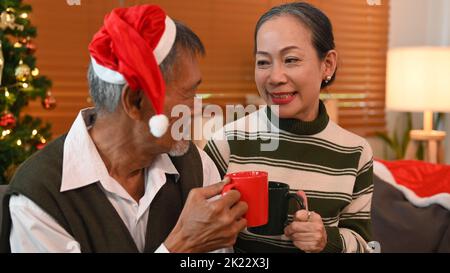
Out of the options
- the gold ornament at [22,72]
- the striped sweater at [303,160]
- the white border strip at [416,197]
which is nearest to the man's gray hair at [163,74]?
the striped sweater at [303,160]

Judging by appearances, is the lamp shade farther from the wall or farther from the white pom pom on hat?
the white pom pom on hat

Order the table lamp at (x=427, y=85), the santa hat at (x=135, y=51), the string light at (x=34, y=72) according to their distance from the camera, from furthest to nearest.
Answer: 1. the table lamp at (x=427, y=85)
2. the string light at (x=34, y=72)
3. the santa hat at (x=135, y=51)

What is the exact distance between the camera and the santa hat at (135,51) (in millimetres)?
686

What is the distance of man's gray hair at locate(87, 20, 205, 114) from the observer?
0.76m

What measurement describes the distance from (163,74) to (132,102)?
0.06m

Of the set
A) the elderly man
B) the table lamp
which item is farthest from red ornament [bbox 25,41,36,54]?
the table lamp

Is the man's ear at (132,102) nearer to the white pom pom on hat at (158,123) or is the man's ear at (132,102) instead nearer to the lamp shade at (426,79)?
the white pom pom on hat at (158,123)

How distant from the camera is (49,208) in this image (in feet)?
2.44

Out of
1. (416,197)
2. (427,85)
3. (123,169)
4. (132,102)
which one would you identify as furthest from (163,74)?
Answer: (427,85)

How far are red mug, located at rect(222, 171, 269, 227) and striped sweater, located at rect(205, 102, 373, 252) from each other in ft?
0.35

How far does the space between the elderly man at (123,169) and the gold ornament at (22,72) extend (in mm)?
1235

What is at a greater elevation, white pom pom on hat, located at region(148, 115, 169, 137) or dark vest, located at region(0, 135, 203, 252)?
white pom pom on hat, located at region(148, 115, 169, 137)

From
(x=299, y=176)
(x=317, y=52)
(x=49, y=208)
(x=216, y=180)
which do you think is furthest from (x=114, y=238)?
(x=317, y=52)

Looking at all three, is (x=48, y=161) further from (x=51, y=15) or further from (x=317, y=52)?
(x=317, y=52)
